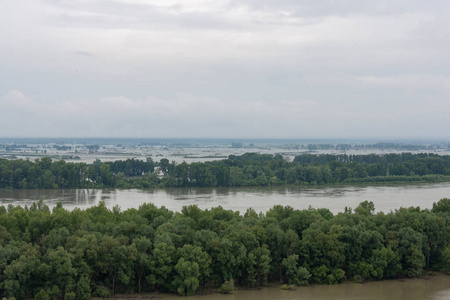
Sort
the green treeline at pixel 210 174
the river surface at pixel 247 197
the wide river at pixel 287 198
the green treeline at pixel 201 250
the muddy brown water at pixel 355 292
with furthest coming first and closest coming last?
1. the green treeline at pixel 210 174
2. the river surface at pixel 247 197
3. the wide river at pixel 287 198
4. the muddy brown water at pixel 355 292
5. the green treeline at pixel 201 250

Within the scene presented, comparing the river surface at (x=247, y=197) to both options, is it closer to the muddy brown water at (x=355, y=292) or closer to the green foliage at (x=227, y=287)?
the muddy brown water at (x=355, y=292)

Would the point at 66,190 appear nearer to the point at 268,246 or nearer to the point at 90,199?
the point at 90,199

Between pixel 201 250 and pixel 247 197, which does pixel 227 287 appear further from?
pixel 247 197

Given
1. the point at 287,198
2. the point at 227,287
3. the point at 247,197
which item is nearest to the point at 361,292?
the point at 227,287

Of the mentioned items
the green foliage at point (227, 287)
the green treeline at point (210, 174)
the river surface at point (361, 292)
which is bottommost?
the river surface at point (361, 292)

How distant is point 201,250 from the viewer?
47.1 feet

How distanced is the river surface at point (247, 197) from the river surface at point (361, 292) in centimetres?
1010

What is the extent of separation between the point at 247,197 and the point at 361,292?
57.9ft

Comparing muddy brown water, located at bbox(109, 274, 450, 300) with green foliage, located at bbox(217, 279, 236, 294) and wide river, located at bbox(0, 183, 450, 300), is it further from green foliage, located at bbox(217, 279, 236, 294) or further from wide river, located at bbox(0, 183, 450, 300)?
green foliage, located at bbox(217, 279, 236, 294)

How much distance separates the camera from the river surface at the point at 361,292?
13.9m

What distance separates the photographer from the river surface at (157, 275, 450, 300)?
13891 millimetres

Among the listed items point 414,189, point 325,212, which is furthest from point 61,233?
point 414,189

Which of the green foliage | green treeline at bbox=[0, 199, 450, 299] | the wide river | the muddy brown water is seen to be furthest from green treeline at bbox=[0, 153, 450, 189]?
the green foliage

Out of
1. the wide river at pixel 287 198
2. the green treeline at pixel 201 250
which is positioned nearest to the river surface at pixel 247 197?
the wide river at pixel 287 198
